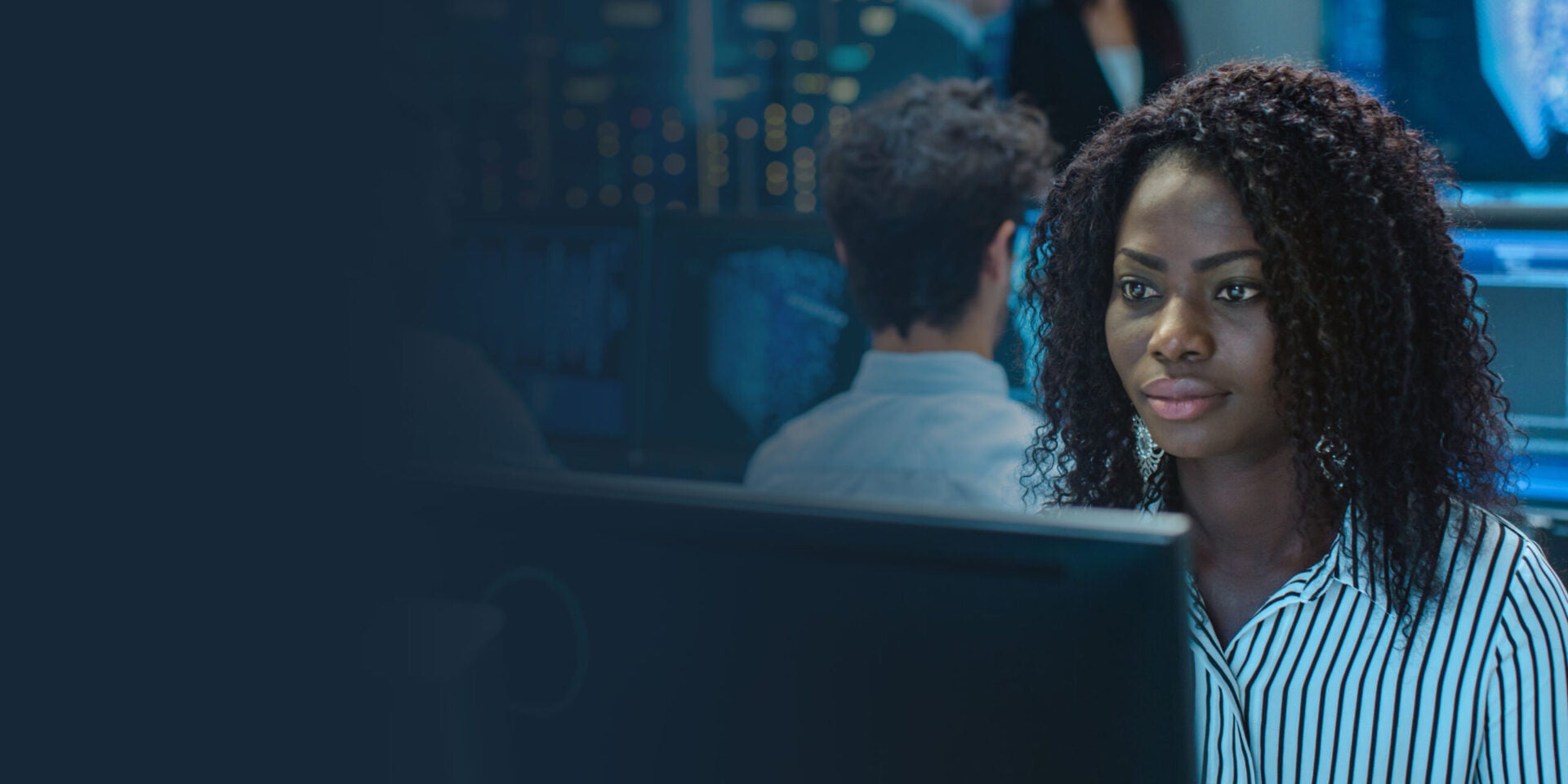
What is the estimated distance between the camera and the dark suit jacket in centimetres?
300

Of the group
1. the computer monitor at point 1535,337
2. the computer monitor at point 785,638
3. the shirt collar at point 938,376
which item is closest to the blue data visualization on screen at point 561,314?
the shirt collar at point 938,376

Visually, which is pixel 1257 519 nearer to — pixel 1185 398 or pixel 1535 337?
pixel 1185 398

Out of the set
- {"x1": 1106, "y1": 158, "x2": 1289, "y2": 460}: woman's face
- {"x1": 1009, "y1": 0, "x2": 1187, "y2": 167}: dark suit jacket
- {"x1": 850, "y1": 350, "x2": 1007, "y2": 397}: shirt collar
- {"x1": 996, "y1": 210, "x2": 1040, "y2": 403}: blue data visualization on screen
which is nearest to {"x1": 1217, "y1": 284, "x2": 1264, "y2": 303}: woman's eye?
{"x1": 1106, "y1": 158, "x2": 1289, "y2": 460}: woman's face

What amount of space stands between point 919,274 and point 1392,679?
101 cm

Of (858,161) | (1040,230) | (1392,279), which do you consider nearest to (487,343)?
(858,161)

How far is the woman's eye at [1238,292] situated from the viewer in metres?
0.77

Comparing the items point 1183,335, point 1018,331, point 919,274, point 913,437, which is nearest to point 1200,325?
point 1183,335

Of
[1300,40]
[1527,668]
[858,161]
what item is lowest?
[1527,668]

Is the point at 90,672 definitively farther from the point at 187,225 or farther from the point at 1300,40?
the point at 1300,40

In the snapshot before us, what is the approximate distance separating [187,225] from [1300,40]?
11.8 feet

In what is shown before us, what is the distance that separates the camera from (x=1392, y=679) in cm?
77

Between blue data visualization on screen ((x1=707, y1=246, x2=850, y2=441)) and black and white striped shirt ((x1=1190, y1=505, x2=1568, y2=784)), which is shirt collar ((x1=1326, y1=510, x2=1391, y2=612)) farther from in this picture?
blue data visualization on screen ((x1=707, y1=246, x2=850, y2=441))

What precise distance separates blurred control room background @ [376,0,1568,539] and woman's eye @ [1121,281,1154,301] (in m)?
0.22

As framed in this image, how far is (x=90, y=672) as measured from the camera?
513mm
